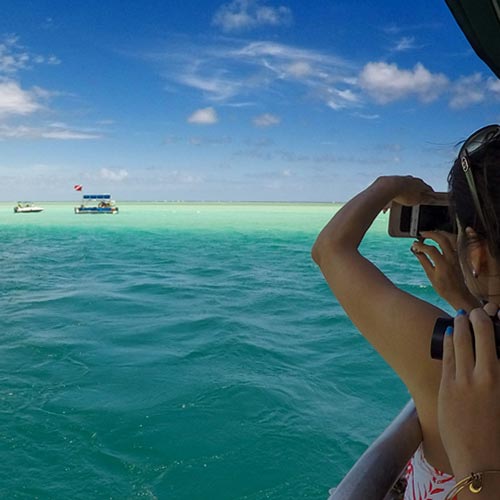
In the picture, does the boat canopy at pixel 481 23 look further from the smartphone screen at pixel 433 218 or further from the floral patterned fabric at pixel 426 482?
the floral patterned fabric at pixel 426 482

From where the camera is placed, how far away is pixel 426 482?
0.63 metres

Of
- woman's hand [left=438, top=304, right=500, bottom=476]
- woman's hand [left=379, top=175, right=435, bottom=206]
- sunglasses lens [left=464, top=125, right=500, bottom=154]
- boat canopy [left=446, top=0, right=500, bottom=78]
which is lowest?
woman's hand [left=438, top=304, right=500, bottom=476]

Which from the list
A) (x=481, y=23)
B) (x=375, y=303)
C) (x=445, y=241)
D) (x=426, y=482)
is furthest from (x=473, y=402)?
(x=481, y=23)

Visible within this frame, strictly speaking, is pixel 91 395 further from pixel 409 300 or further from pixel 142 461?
pixel 409 300

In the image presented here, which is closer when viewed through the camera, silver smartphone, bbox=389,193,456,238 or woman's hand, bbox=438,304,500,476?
woman's hand, bbox=438,304,500,476

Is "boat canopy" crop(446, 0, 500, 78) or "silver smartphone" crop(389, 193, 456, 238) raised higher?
"boat canopy" crop(446, 0, 500, 78)

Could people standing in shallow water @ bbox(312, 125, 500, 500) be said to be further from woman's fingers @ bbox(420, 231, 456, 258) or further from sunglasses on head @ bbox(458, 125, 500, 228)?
woman's fingers @ bbox(420, 231, 456, 258)

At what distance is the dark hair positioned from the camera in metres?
0.53

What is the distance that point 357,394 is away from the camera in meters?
4.48

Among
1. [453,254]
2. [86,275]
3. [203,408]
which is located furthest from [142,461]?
[86,275]

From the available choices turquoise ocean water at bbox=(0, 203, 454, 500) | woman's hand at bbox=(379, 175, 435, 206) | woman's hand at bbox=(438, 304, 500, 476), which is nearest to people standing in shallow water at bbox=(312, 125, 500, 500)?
woman's hand at bbox=(438, 304, 500, 476)

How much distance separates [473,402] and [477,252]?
0.21m

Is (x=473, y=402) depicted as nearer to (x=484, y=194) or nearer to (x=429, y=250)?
(x=484, y=194)

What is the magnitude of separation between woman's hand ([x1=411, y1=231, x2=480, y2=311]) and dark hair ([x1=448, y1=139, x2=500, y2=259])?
7.2 inches
